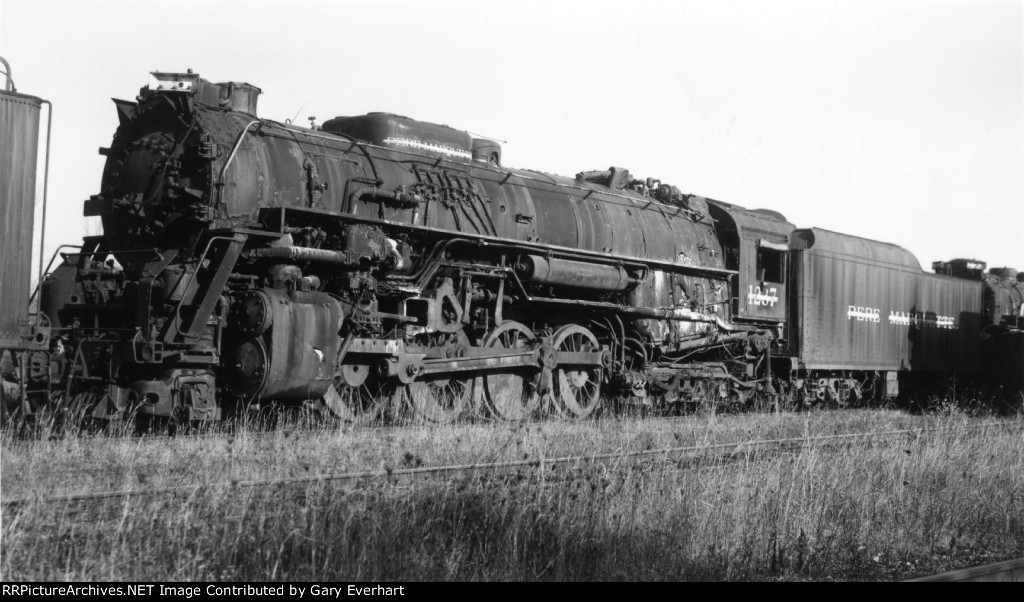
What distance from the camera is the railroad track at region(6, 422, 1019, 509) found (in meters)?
6.60

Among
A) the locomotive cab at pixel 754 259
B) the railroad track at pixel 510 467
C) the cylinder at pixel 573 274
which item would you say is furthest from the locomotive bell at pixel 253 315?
the locomotive cab at pixel 754 259

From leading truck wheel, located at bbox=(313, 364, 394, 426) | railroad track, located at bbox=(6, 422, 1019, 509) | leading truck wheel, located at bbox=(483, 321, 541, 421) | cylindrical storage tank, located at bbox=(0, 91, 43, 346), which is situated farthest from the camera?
leading truck wheel, located at bbox=(483, 321, 541, 421)

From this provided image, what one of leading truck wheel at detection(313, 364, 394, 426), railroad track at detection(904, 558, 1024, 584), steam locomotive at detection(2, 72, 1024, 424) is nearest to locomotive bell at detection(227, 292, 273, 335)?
steam locomotive at detection(2, 72, 1024, 424)

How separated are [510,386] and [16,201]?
269 inches

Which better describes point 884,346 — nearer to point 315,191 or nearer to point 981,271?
point 981,271

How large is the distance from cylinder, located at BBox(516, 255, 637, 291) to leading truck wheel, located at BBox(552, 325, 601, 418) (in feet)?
2.49

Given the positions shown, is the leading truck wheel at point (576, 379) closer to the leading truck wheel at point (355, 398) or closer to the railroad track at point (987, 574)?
the leading truck wheel at point (355, 398)

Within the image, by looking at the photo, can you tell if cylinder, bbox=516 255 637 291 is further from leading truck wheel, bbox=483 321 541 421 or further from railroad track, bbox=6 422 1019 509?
railroad track, bbox=6 422 1019 509

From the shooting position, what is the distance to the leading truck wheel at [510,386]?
1324cm

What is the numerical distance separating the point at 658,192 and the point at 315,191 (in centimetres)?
792

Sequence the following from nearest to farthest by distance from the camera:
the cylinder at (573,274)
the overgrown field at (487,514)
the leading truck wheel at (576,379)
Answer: the overgrown field at (487,514)
the cylinder at (573,274)
the leading truck wheel at (576,379)

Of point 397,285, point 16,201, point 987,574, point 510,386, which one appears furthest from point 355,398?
point 987,574

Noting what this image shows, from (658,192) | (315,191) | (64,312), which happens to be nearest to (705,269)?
(658,192)

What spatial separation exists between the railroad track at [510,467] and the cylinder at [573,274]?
12.3 feet
